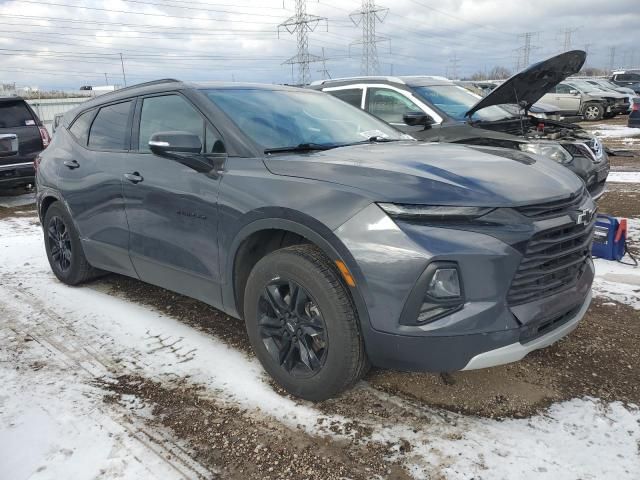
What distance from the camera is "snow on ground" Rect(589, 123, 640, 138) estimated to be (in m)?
→ 17.2

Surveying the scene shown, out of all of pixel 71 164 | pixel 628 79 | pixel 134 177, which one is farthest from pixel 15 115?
pixel 628 79

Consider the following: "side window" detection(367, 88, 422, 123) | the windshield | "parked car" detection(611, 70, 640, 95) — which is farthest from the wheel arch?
"parked car" detection(611, 70, 640, 95)

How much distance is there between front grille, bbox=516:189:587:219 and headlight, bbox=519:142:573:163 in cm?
335

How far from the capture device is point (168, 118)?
3711mm

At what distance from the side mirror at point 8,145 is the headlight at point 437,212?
890 centimetres

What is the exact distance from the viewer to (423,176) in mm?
2615

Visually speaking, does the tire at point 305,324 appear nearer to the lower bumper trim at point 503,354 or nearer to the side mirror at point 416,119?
the lower bumper trim at point 503,354

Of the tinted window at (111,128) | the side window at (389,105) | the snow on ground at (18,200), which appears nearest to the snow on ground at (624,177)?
the side window at (389,105)

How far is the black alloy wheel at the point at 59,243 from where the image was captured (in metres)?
4.86

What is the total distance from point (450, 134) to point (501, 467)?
4.74 metres

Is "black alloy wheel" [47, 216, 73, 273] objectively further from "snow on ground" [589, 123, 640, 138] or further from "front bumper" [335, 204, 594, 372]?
"snow on ground" [589, 123, 640, 138]

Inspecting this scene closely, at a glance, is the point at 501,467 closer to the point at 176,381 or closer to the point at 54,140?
the point at 176,381

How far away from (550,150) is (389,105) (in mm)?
2212

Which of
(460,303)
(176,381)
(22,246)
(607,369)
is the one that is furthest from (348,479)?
(22,246)
